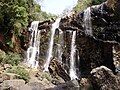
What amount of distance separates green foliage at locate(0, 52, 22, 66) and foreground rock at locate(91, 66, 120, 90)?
38.9 feet

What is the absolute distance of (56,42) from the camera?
90.6ft

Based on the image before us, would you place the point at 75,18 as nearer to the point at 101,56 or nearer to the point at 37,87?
the point at 101,56

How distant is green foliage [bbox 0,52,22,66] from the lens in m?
24.5

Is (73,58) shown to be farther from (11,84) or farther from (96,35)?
(11,84)

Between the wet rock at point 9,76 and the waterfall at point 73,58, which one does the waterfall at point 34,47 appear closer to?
the waterfall at point 73,58

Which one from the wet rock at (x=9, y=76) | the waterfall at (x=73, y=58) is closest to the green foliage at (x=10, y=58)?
the wet rock at (x=9, y=76)

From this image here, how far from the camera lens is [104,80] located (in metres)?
13.7

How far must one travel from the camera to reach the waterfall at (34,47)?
90.8 feet

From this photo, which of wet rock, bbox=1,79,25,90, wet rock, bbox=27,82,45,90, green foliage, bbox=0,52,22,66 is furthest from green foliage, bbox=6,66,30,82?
wet rock, bbox=1,79,25,90

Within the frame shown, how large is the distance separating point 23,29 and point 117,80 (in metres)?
16.7

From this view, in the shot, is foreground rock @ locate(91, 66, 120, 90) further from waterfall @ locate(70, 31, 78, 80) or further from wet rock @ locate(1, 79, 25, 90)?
waterfall @ locate(70, 31, 78, 80)

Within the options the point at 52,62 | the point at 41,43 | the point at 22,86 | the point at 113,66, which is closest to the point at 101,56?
the point at 113,66

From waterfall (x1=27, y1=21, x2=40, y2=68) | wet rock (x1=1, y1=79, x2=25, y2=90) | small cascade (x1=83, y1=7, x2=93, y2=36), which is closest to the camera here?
wet rock (x1=1, y1=79, x2=25, y2=90)

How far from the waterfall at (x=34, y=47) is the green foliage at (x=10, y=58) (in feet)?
5.68
